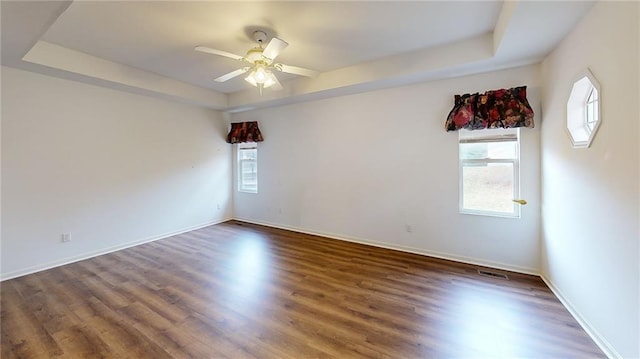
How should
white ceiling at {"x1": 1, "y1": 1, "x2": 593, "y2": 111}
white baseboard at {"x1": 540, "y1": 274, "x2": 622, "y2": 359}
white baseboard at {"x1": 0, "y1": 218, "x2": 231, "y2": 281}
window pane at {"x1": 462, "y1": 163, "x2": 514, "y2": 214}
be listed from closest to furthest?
white baseboard at {"x1": 540, "y1": 274, "x2": 622, "y2": 359}, white ceiling at {"x1": 1, "y1": 1, "x2": 593, "y2": 111}, white baseboard at {"x1": 0, "y1": 218, "x2": 231, "y2": 281}, window pane at {"x1": 462, "y1": 163, "x2": 514, "y2": 214}

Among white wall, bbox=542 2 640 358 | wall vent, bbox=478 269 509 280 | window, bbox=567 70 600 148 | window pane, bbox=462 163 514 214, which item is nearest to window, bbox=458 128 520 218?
window pane, bbox=462 163 514 214

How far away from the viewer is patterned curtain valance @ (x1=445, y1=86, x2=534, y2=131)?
2.98 meters

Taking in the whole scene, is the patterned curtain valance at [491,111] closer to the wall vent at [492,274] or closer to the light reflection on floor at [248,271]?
the wall vent at [492,274]

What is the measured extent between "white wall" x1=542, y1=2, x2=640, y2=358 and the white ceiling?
319 mm

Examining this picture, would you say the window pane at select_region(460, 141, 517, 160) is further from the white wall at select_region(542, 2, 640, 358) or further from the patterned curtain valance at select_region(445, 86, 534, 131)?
the white wall at select_region(542, 2, 640, 358)

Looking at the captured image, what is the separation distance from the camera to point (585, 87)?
7.15ft

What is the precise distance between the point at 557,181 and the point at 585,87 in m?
0.90

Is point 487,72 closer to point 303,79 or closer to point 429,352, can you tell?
point 303,79

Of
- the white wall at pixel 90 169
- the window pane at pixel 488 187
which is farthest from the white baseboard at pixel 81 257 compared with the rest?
the window pane at pixel 488 187

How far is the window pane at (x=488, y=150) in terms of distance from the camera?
3230 millimetres

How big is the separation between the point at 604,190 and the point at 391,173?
90.6 inches

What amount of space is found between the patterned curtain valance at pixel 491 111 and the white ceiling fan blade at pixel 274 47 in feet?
7.53

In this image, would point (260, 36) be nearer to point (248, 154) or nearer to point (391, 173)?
point (391, 173)

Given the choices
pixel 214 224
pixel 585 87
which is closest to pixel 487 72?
pixel 585 87
